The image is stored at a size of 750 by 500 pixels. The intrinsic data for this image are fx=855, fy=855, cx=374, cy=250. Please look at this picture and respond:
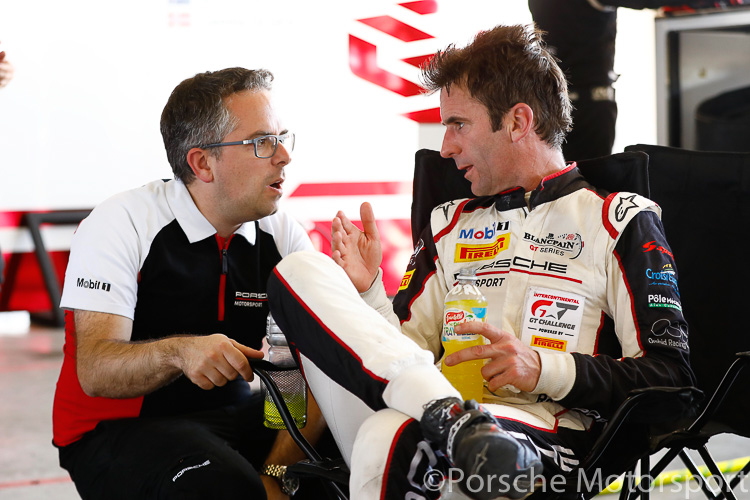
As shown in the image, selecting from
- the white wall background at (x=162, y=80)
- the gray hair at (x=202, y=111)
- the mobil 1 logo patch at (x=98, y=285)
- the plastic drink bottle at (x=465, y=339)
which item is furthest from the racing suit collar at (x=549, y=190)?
the white wall background at (x=162, y=80)

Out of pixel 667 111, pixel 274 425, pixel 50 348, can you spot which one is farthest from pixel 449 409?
pixel 667 111

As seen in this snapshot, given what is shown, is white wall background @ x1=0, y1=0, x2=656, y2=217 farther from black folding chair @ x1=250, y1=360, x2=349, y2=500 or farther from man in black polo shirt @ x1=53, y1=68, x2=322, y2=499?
black folding chair @ x1=250, y1=360, x2=349, y2=500

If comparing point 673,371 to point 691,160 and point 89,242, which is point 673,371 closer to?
point 691,160

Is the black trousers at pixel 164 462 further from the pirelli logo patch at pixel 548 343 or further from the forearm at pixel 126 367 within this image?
the pirelli logo patch at pixel 548 343

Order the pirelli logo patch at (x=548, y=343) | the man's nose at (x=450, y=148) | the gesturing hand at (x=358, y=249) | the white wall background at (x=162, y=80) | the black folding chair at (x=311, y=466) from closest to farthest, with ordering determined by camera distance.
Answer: the black folding chair at (x=311, y=466)
the pirelli logo patch at (x=548, y=343)
the gesturing hand at (x=358, y=249)
the man's nose at (x=450, y=148)
the white wall background at (x=162, y=80)

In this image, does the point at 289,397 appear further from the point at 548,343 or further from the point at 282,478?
the point at 548,343

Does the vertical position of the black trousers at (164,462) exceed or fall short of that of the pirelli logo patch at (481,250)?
it falls short

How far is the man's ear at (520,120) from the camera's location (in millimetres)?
1982

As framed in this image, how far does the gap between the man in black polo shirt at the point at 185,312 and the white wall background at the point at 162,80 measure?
3578 mm

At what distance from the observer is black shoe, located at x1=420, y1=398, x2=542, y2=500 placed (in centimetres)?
127

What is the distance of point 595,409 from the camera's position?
1666 millimetres

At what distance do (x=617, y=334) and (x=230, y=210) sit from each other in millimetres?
944

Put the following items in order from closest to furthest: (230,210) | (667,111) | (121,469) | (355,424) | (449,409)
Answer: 1. (449,409)
2. (355,424)
3. (121,469)
4. (230,210)
5. (667,111)

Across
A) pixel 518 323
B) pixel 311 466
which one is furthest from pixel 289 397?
pixel 518 323
